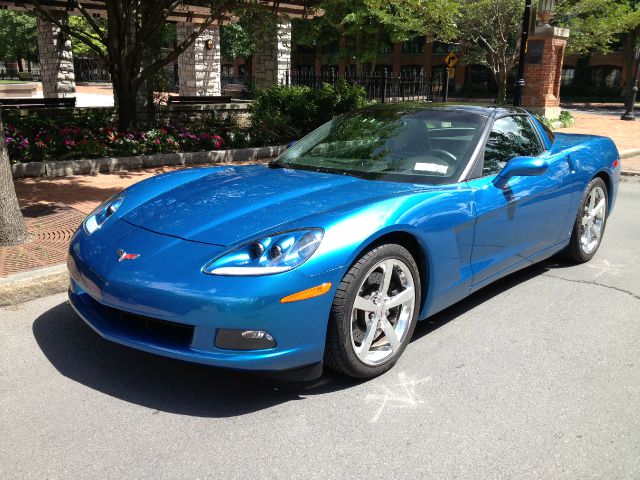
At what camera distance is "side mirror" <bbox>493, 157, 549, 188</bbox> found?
13.3ft

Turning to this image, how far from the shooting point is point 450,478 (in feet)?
8.37

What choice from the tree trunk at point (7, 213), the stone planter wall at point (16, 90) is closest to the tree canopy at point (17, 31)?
the stone planter wall at point (16, 90)

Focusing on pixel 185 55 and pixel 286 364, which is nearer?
pixel 286 364

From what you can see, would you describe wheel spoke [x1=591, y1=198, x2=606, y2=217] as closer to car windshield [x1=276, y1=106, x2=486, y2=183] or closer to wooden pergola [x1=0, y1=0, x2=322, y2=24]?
car windshield [x1=276, y1=106, x2=486, y2=183]

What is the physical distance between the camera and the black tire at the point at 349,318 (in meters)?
3.04

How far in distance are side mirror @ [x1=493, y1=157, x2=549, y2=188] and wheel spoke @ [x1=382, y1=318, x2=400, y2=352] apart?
1368 mm

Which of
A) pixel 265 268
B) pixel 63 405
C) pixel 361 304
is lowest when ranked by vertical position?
pixel 63 405

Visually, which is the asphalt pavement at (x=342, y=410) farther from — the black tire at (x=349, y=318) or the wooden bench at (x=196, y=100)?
the wooden bench at (x=196, y=100)

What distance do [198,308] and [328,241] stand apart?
2.37ft

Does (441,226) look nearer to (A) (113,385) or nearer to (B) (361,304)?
(B) (361,304)

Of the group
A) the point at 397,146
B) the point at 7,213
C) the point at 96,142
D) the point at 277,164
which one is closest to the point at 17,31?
the point at 96,142

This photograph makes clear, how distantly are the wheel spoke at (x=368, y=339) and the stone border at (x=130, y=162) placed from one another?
677cm

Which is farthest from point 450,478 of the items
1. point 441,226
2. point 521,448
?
point 441,226

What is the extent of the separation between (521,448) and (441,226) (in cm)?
135
